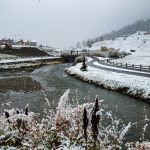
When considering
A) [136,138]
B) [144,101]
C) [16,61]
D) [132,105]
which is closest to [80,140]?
[136,138]

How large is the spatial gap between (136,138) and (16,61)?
74.5 m

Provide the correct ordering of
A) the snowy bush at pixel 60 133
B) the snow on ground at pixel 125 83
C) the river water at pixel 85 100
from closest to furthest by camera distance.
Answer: the snowy bush at pixel 60 133 → the river water at pixel 85 100 → the snow on ground at pixel 125 83

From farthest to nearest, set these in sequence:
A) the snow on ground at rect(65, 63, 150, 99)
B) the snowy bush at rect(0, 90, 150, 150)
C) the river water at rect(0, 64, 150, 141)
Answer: the snow on ground at rect(65, 63, 150, 99), the river water at rect(0, 64, 150, 141), the snowy bush at rect(0, 90, 150, 150)

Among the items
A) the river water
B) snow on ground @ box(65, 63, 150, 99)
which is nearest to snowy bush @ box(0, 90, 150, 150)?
the river water

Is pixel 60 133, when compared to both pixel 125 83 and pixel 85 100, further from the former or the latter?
pixel 125 83

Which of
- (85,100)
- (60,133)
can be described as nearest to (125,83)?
(85,100)

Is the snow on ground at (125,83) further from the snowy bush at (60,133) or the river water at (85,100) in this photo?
the snowy bush at (60,133)

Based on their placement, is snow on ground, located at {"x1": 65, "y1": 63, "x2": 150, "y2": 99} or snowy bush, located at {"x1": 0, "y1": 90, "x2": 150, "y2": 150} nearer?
snowy bush, located at {"x1": 0, "y1": 90, "x2": 150, "y2": 150}

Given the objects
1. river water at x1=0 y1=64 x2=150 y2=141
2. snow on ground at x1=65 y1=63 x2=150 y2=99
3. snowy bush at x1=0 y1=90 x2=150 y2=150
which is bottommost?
river water at x1=0 y1=64 x2=150 y2=141

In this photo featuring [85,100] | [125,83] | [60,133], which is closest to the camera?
[60,133]

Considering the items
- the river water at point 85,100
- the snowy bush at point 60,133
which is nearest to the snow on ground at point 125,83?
the river water at point 85,100

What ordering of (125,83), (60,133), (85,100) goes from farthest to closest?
(125,83) < (85,100) < (60,133)

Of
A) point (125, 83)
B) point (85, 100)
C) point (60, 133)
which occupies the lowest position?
point (85, 100)

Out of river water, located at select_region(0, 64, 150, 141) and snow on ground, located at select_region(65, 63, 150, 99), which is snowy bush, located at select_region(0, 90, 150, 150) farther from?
snow on ground, located at select_region(65, 63, 150, 99)
